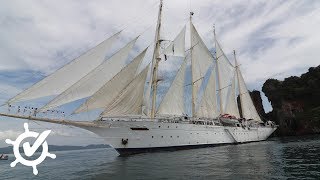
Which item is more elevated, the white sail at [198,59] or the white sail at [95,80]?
the white sail at [198,59]

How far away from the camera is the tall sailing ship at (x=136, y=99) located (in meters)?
30.9

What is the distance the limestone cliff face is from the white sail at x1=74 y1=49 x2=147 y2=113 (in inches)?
2524

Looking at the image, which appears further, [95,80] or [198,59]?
[198,59]

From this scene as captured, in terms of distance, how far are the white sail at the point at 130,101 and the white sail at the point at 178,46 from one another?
1080 cm

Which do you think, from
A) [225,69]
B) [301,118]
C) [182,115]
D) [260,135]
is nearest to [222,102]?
[225,69]

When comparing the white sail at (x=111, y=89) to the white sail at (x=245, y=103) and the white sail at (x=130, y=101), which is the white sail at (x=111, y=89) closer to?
the white sail at (x=130, y=101)

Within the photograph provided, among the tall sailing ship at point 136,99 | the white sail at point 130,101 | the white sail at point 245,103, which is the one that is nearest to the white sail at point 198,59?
the tall sailing ship at point 136,99

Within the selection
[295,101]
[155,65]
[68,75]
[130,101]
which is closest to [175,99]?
[155,65]

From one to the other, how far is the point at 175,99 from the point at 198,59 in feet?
45.0

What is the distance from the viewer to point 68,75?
98.8ft

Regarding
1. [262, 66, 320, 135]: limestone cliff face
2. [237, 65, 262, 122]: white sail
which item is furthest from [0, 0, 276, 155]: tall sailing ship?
[262, 66, 320, 135]: limestone cliff face

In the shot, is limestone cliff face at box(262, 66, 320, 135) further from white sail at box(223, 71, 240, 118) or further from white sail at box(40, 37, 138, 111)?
white sail at box(40, 37, 138, 111)

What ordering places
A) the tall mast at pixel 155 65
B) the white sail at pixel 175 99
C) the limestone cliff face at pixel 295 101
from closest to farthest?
1. the tall mast at pixel 155 65
2. the white sail at pixel 175 99
3. the limestone cliff face at pixel 295 101

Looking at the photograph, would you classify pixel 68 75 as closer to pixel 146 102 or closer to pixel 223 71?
pixel 146 102
